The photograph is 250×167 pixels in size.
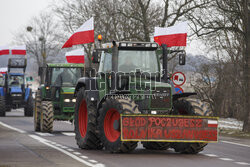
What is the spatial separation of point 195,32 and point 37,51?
62173mm

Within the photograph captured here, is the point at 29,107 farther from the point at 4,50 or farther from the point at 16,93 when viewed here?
the point at 4,50

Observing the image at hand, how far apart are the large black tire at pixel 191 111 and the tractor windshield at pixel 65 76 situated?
10.2 meters

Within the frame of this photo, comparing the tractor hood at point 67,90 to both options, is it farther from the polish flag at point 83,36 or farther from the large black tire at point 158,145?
the large black tire at point 158,145

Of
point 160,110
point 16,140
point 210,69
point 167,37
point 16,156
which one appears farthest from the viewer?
point 210,69

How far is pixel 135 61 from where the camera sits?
1464 cm

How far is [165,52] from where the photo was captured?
1505 centimetres

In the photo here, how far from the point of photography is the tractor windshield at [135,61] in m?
14.5

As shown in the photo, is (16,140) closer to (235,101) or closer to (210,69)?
(235,101)

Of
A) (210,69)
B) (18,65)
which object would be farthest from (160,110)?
(18,65)

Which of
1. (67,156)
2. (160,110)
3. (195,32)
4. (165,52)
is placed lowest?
(67,156)

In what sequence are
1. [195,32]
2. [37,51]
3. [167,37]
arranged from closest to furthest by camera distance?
[167,37] < [195,32] < [37,51]

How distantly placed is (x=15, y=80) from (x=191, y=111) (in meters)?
27.5

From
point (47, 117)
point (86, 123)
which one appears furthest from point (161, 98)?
point (47, 117)

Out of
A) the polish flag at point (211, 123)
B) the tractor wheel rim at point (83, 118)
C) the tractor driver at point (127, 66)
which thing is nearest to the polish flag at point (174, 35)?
the tractor wheel rim at point (83, 118)
